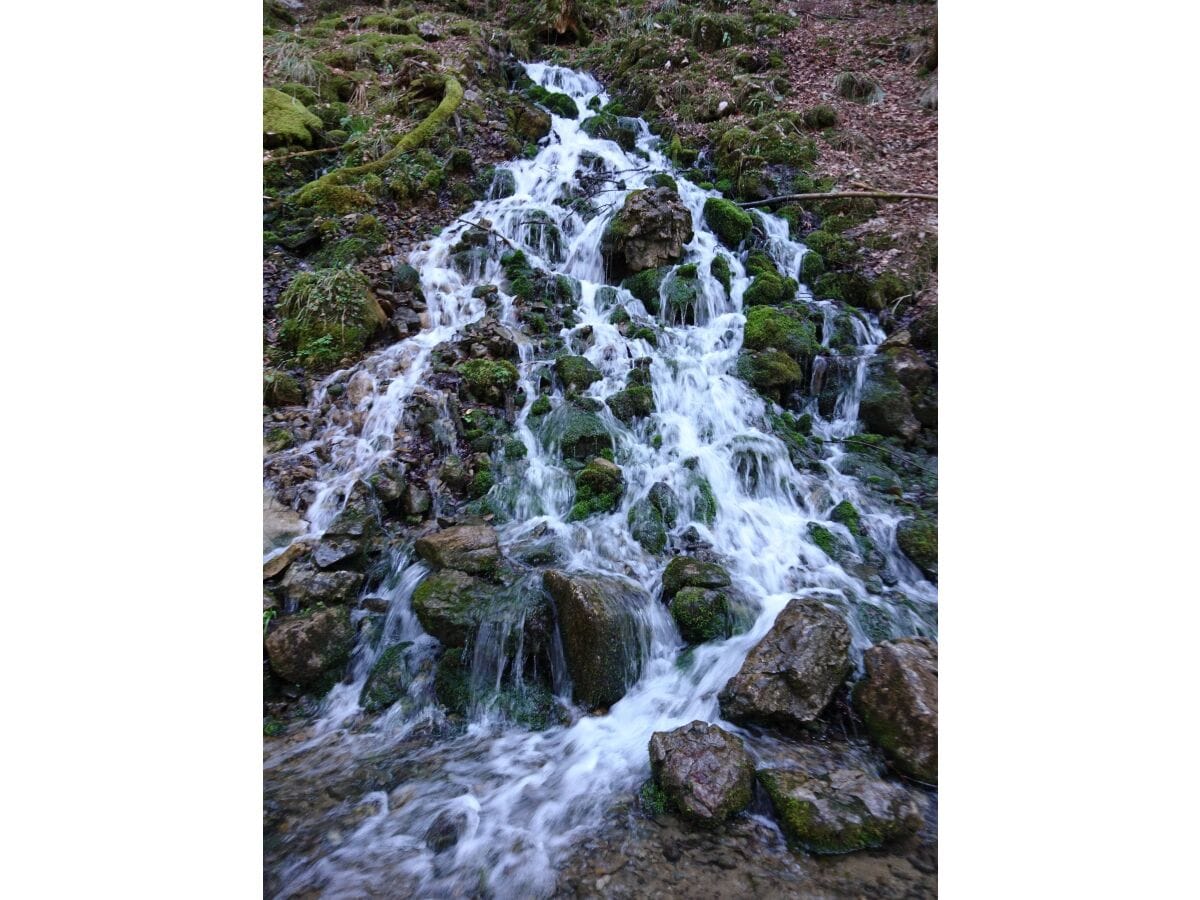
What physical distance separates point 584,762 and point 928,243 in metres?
6.91

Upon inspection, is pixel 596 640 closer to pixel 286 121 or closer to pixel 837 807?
pixel 837 807

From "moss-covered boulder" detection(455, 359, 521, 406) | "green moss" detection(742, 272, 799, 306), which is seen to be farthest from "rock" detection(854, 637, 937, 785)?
"green moss" detection(742, 272, 799, 306)

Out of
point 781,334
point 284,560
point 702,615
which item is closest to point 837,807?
point 702,615

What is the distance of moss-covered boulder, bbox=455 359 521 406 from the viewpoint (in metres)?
5.09

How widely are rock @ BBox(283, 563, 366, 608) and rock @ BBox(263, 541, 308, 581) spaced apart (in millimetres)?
53

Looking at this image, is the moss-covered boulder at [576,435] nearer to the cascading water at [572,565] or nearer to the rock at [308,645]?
the cascading water at [572,565]

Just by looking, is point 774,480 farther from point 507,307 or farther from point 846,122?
point 846,122

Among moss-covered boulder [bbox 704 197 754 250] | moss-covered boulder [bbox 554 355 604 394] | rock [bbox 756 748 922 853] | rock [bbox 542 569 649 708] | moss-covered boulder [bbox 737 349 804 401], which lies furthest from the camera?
moss-covered boulder [bbox 704 197 754 250]

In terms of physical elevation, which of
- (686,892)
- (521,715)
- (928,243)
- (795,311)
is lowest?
(686,892)

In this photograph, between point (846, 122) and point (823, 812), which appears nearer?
point (823, 812)

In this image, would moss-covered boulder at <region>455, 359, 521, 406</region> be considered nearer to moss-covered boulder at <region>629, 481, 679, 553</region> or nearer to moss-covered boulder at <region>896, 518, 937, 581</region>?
moss-covered boulder at <region>629, 481, 679, 553</region>

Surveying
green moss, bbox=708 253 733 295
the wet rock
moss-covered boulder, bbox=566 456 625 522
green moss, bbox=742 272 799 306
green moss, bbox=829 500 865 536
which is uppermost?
green moss, bbox=708 253 733 295

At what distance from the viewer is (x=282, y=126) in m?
7.54

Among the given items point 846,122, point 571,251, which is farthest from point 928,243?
point 571,251
